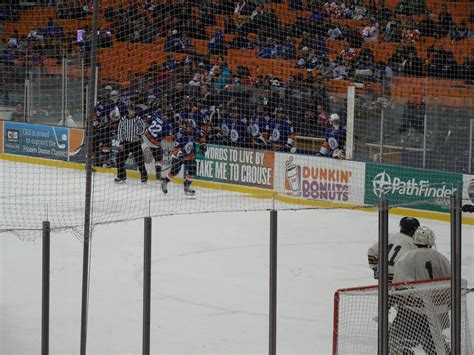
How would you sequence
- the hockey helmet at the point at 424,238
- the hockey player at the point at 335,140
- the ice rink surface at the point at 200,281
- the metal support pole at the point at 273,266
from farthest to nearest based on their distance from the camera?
the hockey player at the point at 335,140, the ice rink surface at the point at 200,281, the hockey helmet at the point at 424,238, the metal support pole at the point at 273,266

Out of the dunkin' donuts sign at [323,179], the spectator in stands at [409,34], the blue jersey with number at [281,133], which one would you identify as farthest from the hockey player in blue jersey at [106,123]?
the spectator in stands at [409,34]

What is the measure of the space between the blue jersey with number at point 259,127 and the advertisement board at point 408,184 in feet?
5.43

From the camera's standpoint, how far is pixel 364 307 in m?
6.12

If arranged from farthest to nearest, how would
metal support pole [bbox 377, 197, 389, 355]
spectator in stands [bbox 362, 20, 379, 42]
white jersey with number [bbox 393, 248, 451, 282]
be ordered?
spectator in stands [bbox 362, 20, 379, 42] < white jersey with number [bbox 393, 248, 451, 282] < metal support pole [bbox 377, 197, 389, 355]

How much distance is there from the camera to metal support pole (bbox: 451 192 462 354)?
4605mm

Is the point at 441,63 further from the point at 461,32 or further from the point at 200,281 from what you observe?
the point at 200,281

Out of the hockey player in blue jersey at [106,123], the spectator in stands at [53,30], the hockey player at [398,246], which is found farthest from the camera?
the hockey player in blue jersey at [106,123]

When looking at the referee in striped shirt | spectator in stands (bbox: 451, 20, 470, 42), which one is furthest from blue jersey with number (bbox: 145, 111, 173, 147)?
spectator in stands (bbox: 451, 20, 470, 42)

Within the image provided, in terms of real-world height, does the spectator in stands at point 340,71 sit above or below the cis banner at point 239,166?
above

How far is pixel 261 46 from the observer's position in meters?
14.7

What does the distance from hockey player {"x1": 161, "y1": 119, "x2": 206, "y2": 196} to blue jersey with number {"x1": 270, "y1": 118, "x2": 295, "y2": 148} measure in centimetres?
111

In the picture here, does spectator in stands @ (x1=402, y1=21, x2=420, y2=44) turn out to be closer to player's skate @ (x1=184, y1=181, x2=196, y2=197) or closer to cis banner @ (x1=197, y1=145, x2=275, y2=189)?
cis banner @ (x1=197, y1=145, x2=275, y2=189)

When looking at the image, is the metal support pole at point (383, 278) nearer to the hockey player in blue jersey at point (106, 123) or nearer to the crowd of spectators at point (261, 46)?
the crowd of spectators at point (261, 46)

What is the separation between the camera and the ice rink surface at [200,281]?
7.23 m
